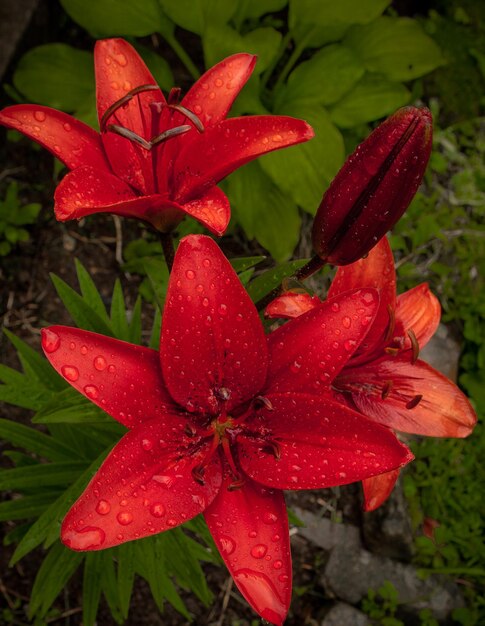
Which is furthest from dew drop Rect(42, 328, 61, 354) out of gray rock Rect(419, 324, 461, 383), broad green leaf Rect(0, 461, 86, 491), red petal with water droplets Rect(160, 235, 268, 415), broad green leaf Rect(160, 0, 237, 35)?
gray rock Rect(419, 324, 461, 383)

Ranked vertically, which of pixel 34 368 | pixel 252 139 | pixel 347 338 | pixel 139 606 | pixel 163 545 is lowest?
pixel 139 606

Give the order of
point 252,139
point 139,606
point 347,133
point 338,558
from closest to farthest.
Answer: point 252,139 → point 139,606 → point 338,558 → point 347,133

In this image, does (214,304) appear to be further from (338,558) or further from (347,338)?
(338,558)

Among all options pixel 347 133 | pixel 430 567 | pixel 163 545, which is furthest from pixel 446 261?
pixel 163 545

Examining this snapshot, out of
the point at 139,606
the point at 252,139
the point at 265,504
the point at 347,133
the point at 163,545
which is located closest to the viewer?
the point at 265,504

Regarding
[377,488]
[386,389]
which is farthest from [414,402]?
[377,488]

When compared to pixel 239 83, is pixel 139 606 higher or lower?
lower

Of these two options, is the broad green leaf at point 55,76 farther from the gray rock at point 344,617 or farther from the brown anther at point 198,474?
the gray rock at point 344,617

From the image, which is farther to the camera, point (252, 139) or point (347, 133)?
point (347, 133)
